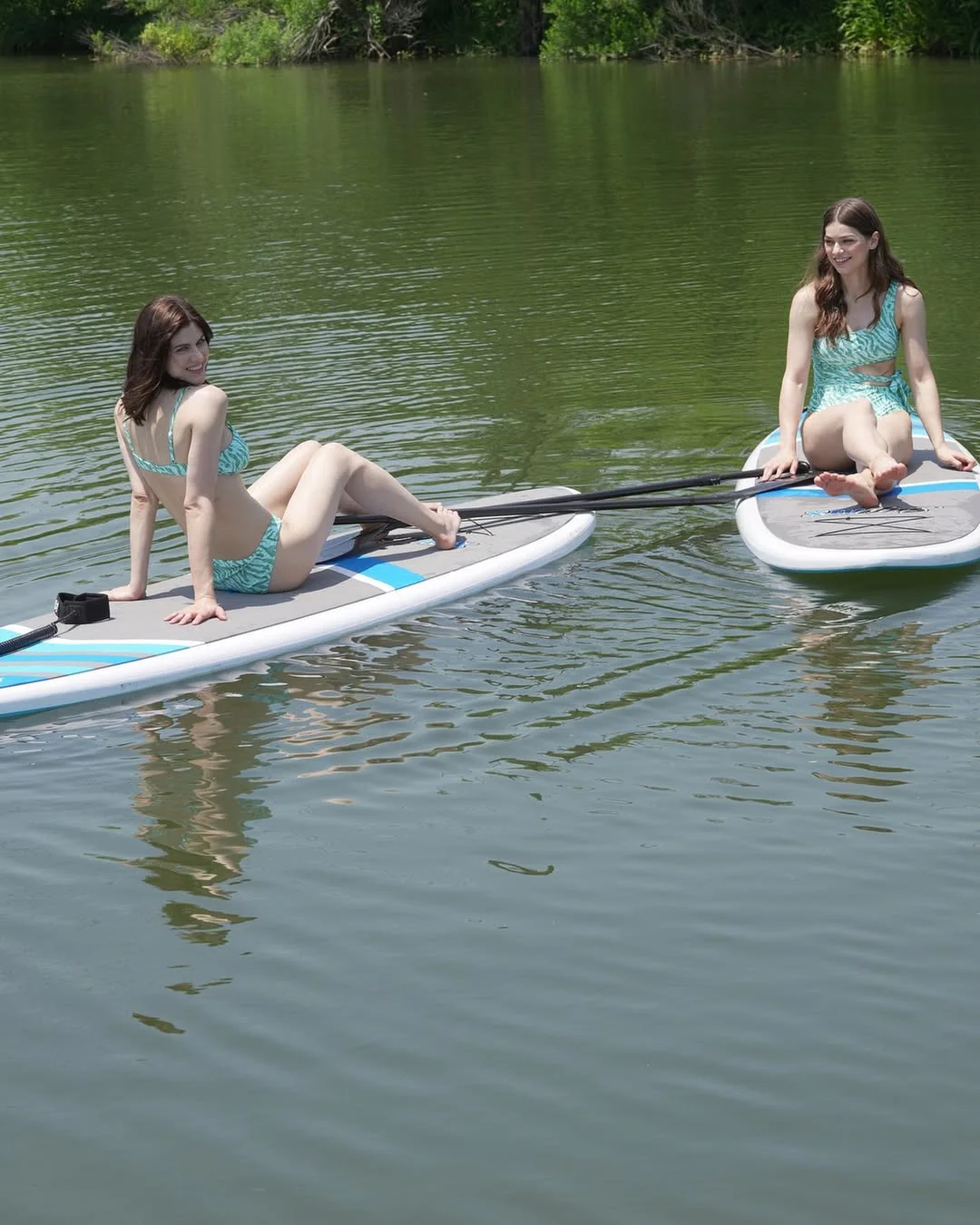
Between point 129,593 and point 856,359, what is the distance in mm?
3471

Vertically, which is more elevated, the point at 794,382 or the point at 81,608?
the point at 794,382

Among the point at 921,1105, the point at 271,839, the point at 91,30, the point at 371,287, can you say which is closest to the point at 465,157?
the point at 371,287

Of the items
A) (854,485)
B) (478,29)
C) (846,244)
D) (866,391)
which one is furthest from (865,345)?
(478,29)

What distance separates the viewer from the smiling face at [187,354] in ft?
19.6

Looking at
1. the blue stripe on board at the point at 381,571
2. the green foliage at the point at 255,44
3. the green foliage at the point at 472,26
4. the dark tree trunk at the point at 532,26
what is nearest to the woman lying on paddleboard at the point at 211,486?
the blue stripe on board at the point at 381,571

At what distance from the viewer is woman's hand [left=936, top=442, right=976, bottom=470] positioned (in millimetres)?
7535

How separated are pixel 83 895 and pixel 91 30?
51878mm

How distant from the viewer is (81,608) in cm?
634

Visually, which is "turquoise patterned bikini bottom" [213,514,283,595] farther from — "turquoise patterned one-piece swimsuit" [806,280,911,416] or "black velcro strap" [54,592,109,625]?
"turquoise patterned one-piece swimsuit" [806,280,911,416]

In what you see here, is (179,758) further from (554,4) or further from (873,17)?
(554,4)

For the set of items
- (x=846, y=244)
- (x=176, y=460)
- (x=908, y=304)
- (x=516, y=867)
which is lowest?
(x=516, y=867)

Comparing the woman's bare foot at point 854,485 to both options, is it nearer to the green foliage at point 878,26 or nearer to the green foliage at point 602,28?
the green foliage at point 878,26

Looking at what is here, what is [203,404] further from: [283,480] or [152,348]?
[283,480]

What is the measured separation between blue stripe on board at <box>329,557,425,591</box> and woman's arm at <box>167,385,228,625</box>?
69 centimetres
